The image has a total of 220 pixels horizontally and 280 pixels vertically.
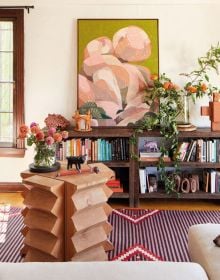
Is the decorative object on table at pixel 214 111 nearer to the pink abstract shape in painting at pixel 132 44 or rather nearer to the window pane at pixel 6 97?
the pink abstract shape in painting at pixel 132 44

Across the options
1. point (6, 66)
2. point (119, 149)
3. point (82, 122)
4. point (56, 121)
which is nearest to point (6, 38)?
point (6, 66)

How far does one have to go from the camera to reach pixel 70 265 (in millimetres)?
1627

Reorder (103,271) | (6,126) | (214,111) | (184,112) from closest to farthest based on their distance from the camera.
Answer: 1. (103,271)
2. (214,111)
3. (184,112)
4. (6,126)

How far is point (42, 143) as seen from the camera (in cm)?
280

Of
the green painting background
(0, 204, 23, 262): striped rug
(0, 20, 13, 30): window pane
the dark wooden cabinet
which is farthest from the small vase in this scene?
(0, 20, 13, 30): window pane

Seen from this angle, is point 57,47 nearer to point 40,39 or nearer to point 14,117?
point 40,39

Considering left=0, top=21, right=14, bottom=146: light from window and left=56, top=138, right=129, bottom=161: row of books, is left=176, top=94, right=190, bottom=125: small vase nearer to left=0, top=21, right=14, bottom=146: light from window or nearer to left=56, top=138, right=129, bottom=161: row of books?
left=56, top=138, right=129, bottom=161: row of books

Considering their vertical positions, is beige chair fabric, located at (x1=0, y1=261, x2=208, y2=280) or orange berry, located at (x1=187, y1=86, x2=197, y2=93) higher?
orange berry, located at (x1=187, y1=86, x2=197, y2=93)

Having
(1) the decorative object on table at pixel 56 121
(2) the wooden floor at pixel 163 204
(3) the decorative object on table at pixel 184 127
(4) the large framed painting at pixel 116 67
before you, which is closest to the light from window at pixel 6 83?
(1) the decorative object on table at pixel 56 121

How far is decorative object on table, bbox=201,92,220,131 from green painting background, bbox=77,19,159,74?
67 centimetres

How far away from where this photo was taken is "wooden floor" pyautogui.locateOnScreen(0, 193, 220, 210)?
402 centimetres

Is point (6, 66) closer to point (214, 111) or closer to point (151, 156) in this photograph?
point (151, 156)

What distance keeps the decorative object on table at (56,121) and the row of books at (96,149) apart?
22 centimetres

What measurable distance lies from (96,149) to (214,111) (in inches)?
48.7
